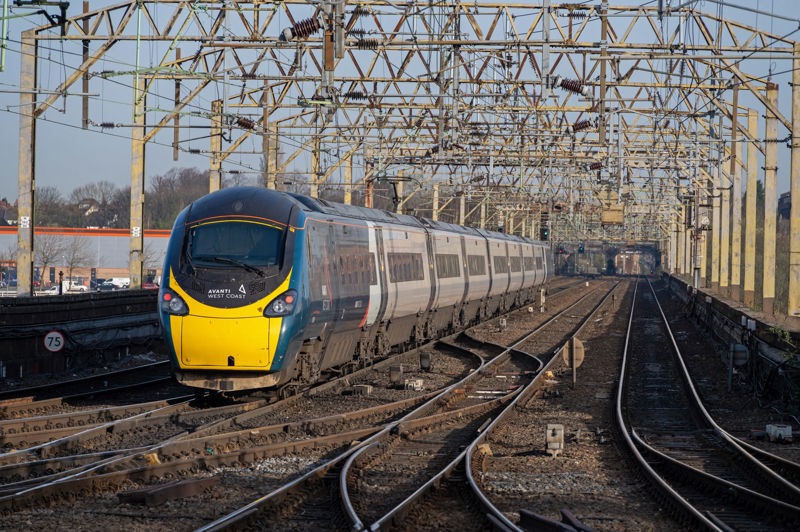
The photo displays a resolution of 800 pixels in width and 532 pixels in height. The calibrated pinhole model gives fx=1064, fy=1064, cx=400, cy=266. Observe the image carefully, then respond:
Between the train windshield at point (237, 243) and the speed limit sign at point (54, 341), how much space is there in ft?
16.5

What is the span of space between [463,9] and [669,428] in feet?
36.1

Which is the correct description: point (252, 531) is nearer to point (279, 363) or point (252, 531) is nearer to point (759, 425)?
point (279, 363)

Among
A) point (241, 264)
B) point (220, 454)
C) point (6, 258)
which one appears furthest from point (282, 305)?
point (6, 258)

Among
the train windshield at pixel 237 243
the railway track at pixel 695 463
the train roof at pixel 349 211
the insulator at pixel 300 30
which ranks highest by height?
the insulator at pixel 300 30

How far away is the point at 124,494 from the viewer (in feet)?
30.6

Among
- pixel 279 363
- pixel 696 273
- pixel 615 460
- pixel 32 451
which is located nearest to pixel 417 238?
pixel 279 363

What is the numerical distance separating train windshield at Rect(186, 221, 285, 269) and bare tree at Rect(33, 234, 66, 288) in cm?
5088

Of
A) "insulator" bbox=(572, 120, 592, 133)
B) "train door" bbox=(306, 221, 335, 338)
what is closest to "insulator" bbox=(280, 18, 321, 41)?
"train door" bbox=(306, 221, 335, 338)

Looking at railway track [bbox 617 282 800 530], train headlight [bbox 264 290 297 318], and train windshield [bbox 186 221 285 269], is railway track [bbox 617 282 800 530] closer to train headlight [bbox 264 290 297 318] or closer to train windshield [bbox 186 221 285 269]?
train headlight [bbox 264 290 297 318]

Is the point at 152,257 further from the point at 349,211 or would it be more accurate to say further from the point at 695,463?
the point at 695,463

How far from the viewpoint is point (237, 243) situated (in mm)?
15469

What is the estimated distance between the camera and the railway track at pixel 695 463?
30.4ft

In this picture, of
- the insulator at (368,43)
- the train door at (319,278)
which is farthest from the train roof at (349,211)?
the insulator at (368,43)

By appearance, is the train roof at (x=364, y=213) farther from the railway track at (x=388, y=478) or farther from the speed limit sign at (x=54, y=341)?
the speed limit sign at (x=54, y=341)
